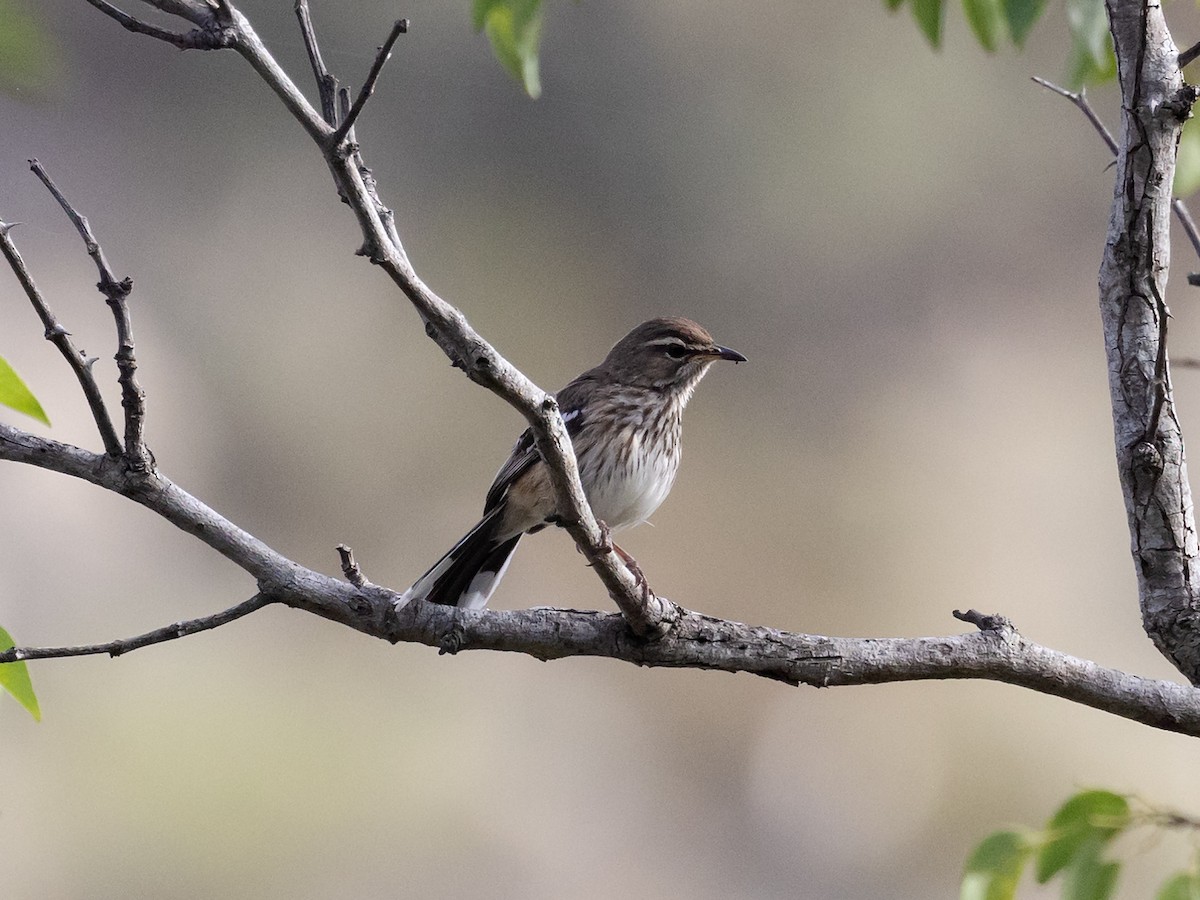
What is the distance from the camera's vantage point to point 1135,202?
4.92ft

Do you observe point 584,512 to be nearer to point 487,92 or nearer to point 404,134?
point 404,134

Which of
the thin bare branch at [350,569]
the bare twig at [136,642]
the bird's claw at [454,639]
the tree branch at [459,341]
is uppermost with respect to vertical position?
the tree branch at [459,341]

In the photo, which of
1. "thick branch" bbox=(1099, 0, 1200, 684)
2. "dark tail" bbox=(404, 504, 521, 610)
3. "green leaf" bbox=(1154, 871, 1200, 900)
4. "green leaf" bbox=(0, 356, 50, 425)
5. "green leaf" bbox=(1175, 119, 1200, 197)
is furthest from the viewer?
"dark tail" bbox=(404, 504, 521, 610)

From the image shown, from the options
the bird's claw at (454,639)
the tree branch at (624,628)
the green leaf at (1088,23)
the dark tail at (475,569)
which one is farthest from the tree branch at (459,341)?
the green leaf at (1088,23)

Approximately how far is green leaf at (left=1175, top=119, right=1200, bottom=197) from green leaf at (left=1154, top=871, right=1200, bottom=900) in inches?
37.5

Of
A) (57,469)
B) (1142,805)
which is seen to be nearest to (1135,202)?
(1142,805)

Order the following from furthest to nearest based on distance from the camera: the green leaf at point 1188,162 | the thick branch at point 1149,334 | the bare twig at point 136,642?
the green leaf at point 1188,162, the thick branch at point 1149,334, the bare twig at point 136,642

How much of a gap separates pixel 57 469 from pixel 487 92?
4195 millimetres

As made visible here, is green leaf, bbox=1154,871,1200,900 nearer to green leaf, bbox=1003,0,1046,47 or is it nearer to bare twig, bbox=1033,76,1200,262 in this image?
bare twig, bbox=1033,76,1200,262

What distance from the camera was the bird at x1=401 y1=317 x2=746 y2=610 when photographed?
2.27 m

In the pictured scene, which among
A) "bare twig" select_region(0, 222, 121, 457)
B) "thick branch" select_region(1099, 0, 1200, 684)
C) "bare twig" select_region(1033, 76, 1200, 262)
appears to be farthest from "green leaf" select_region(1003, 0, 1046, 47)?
"bare twig" select_region(0, 222, 121, 457)

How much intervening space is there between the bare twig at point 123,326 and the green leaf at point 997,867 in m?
1.20

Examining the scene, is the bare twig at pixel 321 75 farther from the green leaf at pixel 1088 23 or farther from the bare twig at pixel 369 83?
the green leaf at pixel 1088 23

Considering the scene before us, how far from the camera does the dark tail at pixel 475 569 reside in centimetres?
225
